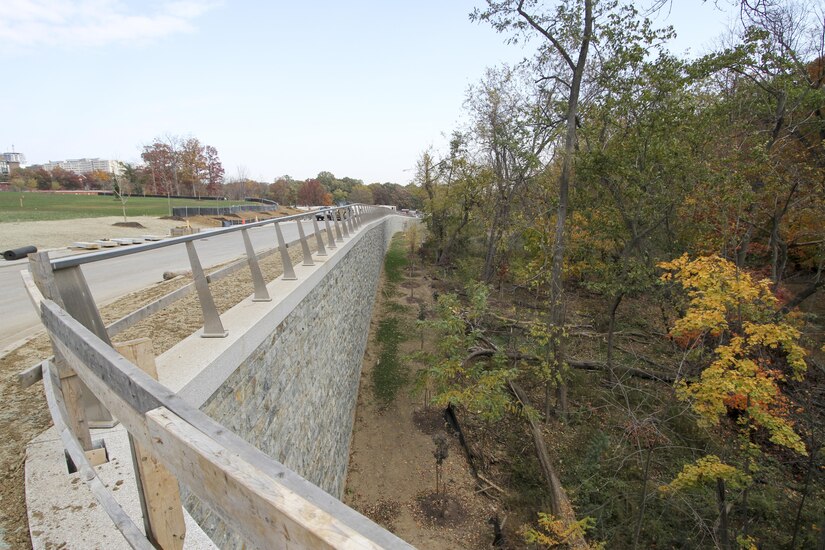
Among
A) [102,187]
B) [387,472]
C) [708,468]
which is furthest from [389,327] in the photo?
[102,187]

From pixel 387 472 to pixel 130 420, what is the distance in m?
8.49

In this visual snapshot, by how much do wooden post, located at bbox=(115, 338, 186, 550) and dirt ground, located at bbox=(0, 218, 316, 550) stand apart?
2.98 feet

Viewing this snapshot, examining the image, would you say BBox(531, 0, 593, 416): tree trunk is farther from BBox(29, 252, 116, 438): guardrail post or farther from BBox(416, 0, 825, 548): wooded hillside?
BBox(29, 252, 116, 438): guardrail post

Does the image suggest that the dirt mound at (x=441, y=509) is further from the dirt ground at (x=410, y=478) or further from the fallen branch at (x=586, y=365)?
the fallen branch at (x=586, y=365)

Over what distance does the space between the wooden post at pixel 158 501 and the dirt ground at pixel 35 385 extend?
35.7 inches

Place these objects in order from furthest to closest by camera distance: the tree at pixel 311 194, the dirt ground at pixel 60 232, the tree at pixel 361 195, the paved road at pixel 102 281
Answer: the tree at pixel 361 195 < the tree at pixel 311 194 < the dirt ground at pixel 60 232 < the paved road at pixel 102 281

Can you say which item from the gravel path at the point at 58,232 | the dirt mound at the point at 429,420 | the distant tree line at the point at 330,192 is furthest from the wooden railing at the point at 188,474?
the distant tree line at the point at 330,192

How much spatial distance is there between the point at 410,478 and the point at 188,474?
8.66 m

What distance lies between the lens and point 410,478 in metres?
8.63

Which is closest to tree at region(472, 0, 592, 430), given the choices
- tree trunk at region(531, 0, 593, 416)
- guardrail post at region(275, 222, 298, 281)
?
tree trunk at region(531, 0, 593, 416)

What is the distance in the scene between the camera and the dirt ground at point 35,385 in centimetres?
195

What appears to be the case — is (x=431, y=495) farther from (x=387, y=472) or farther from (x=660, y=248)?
(x=660, y=248)

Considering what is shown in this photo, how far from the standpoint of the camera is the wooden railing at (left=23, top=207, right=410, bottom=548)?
695mm

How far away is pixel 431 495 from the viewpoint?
27.1ft
